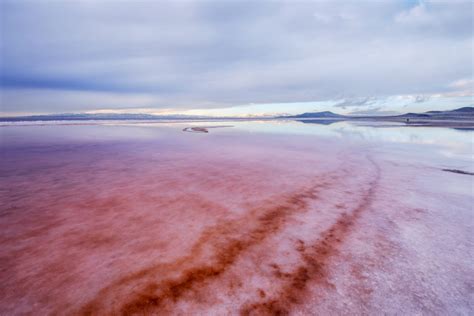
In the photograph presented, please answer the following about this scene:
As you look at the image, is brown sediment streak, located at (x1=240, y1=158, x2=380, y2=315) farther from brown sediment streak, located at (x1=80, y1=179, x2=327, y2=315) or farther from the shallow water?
brown sediment streak, located at (x1=80, y1=179, x2=327, y2=315)

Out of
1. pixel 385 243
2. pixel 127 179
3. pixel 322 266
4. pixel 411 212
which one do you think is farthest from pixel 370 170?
pixel 127 179

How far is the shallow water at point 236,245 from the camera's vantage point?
9.50ft

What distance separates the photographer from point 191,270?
340 centimetres

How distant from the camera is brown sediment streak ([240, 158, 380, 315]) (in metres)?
2.77

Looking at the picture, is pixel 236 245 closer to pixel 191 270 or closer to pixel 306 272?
pixel 191 270

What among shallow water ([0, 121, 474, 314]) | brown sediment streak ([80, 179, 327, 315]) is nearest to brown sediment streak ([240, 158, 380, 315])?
shallow water ([0, 121, 474, 314])

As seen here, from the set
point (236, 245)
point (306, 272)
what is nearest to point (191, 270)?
point (236, 245)

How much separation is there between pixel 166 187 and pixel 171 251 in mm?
3744

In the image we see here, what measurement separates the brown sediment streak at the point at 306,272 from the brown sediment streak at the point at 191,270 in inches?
29.2

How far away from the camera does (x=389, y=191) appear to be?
6.95 metres

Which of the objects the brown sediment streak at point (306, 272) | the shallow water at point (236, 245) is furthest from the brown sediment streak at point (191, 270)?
the brown sediment streak at point (306, 272)

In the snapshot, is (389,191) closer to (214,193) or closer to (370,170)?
(370,170)

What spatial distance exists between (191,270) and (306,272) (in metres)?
1.65

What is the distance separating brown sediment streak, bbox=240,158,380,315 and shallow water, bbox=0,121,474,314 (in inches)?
0.7
